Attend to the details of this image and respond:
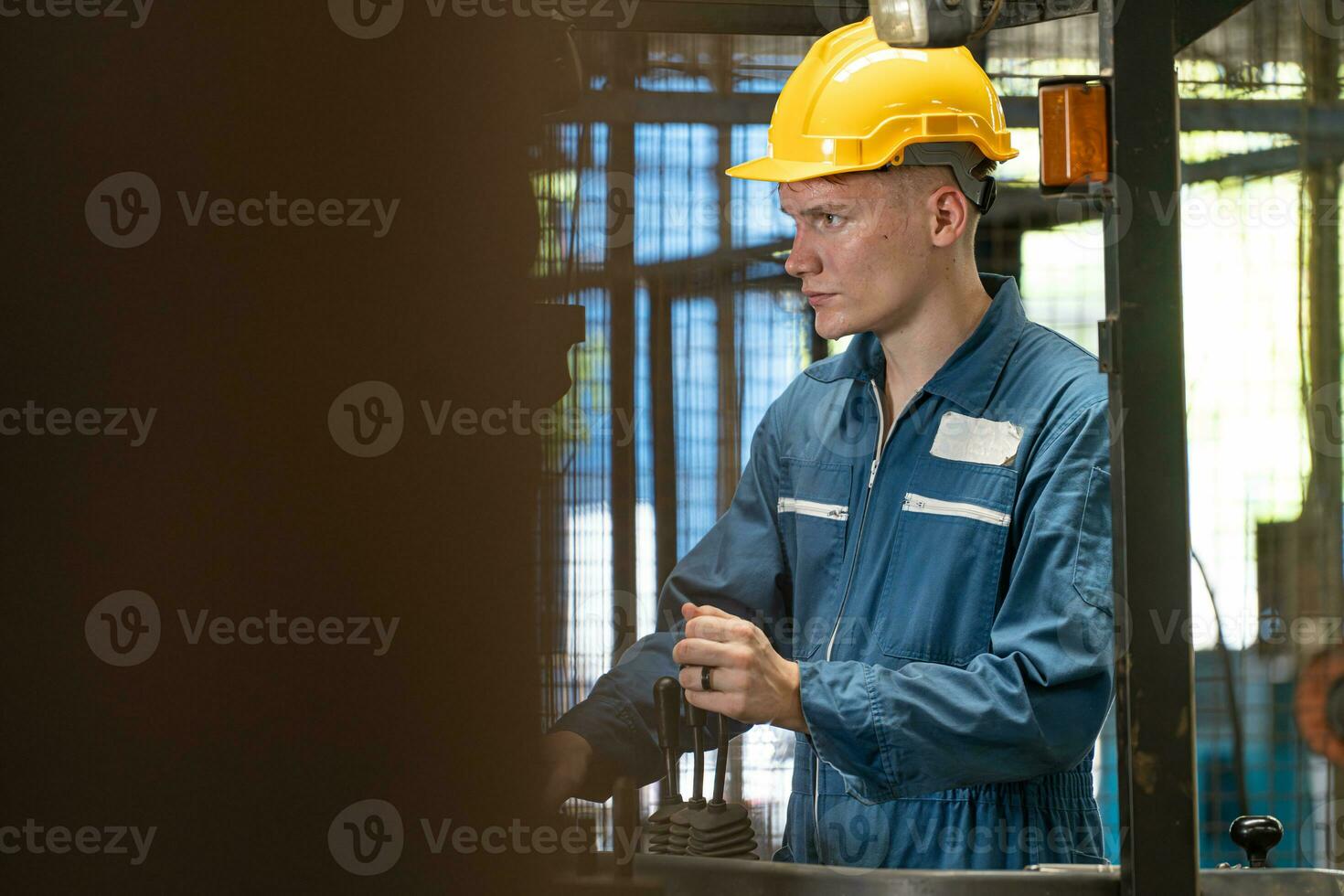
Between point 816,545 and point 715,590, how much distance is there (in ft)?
0.69

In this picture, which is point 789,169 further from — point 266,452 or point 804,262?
point 266,452

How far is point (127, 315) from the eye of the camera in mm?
670

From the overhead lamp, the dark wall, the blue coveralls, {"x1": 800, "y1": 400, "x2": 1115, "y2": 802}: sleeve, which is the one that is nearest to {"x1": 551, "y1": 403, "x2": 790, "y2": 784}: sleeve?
the blue coveralls

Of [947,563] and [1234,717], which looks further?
[1234,717]

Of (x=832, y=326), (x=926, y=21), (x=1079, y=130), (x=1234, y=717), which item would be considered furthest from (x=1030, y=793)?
(x=1234, y=717)

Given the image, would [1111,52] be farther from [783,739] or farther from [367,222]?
[783,739]

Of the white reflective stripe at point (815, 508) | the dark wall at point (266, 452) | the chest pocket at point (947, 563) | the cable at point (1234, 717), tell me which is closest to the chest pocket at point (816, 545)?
the white reflective stripe at point (815, 508)

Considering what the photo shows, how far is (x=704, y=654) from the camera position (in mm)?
1739

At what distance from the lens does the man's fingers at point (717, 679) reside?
1702mm

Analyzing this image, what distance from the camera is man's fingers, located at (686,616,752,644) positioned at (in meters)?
1.73

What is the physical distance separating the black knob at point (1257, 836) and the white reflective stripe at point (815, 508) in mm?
763

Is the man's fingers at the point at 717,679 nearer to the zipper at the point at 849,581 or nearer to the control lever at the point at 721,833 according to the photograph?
the control lever at the point at 721,833

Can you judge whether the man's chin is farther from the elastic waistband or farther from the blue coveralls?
the elastic waistband

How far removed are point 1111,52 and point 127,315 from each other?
1104mm
